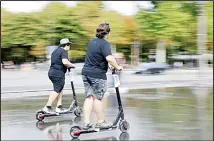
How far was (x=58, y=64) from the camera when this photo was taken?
8.49 meters

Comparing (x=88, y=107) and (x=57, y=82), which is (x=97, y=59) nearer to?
(x=88, y=107)

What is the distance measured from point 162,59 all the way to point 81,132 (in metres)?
49.4

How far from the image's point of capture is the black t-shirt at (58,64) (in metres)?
8.41

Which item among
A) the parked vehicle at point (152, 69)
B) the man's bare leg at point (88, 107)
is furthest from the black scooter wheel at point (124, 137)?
the parked vehicle at point (152, 69)

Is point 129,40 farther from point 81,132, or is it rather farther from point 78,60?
point 81,132

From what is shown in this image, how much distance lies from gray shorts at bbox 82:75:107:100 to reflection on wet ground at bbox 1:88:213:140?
620 mm

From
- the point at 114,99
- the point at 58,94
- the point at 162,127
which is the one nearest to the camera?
the point at 162,127

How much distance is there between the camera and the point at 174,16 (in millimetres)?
48312

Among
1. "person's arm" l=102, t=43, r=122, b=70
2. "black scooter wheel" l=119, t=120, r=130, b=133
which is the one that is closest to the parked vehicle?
"black scooter wheel" l=119, t=120, r=130, b=133

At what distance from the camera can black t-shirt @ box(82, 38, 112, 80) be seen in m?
6.57

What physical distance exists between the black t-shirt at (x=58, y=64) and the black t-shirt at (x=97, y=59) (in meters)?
1.79

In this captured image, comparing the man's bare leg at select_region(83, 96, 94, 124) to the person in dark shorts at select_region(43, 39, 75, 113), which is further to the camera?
the person in dark shorts at select_region(43, 39, 75, 113)

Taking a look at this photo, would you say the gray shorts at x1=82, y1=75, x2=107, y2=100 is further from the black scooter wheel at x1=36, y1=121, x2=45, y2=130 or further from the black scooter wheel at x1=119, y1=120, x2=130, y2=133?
the black scooter wheel at x1=36, y1=121, x2=45, y2=130

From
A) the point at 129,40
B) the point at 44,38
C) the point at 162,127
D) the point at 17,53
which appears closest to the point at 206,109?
the point at 162,127
